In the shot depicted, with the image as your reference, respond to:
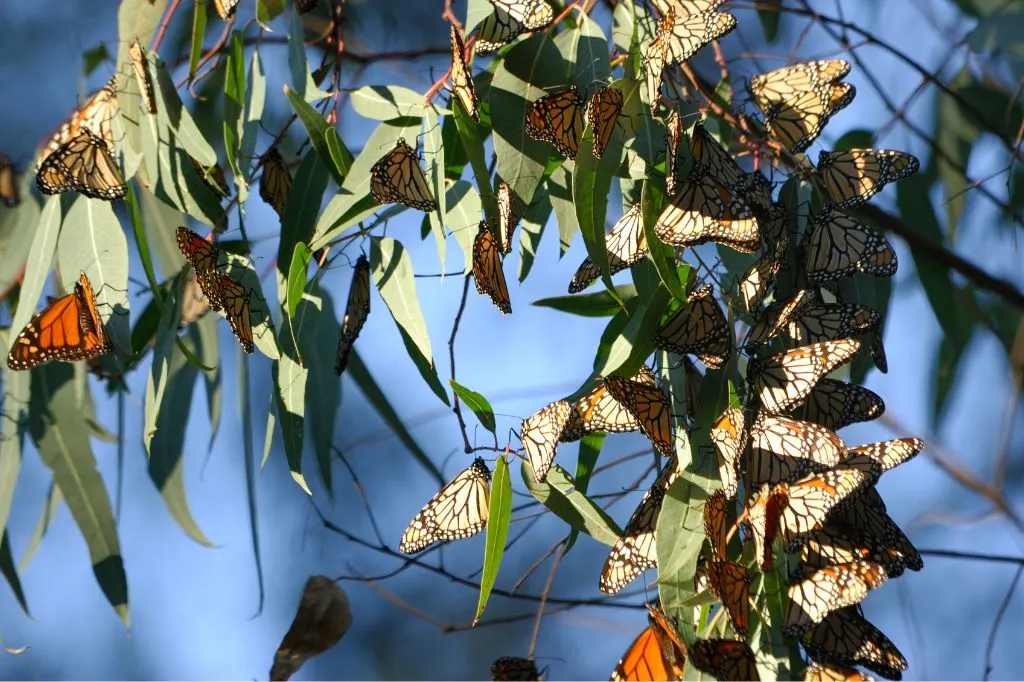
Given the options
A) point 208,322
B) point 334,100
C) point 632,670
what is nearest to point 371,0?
point 208,322

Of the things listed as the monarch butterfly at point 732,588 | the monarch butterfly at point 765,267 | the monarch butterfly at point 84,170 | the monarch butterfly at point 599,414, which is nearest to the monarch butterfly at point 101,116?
the monarch butterfly at point 84,170

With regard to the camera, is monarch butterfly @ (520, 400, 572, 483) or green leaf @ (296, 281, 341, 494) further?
green leaf @ (296, 281, 341, 494)

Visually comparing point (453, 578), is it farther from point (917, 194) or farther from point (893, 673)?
point (917, 194)

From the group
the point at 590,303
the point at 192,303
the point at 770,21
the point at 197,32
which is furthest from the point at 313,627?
the point at 770,21

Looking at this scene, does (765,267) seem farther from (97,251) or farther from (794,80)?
(97,251)

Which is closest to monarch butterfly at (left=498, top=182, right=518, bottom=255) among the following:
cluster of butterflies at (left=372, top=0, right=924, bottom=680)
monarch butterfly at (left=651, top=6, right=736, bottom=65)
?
cluster of butterflies at (left=372, top=0, right=924, bottom=680)

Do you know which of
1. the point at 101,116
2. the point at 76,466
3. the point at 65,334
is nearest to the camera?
the point at 65,334

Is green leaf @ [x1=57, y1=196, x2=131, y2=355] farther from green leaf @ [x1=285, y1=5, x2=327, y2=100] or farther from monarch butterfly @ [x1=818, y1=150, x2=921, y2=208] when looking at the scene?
monarch butterfly @ [x1=818, y1=150, x2=921, y2=208]
